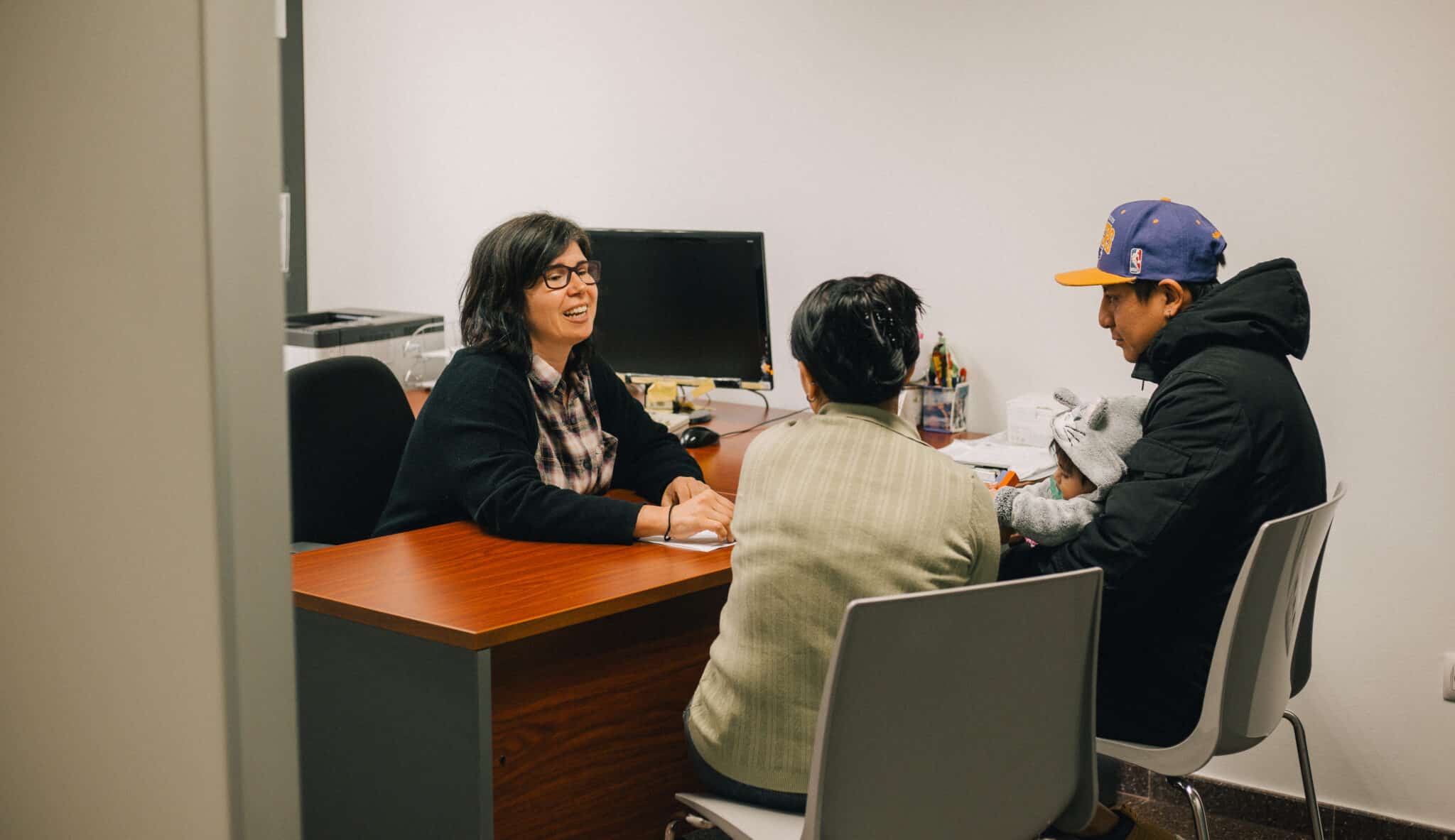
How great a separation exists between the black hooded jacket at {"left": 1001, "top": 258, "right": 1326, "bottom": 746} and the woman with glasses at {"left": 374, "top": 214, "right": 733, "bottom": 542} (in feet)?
2.12

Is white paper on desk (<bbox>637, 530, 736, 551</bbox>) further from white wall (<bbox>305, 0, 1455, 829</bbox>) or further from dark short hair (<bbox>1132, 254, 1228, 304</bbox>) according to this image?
white wall (<bbox>305, 0, 1455, 829</bbox>)

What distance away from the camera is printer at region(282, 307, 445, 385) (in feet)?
11.2

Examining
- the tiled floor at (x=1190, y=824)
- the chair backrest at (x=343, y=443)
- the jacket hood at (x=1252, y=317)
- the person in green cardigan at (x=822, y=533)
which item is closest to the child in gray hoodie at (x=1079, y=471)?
the jacket hood at (x=1252, y=317)

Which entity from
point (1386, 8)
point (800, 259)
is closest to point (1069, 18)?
point (1386, 8)

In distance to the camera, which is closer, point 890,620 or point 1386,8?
point 890,620

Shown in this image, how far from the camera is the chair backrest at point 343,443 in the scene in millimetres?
2369

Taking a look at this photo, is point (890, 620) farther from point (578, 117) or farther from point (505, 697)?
point (578, 117)

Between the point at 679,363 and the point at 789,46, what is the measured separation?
94 centimetres

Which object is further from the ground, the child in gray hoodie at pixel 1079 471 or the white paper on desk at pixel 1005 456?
the child in gray hoodie at pixel 1079 471

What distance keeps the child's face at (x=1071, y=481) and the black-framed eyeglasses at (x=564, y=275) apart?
0.94 m

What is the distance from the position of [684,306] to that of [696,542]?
115 centimetres

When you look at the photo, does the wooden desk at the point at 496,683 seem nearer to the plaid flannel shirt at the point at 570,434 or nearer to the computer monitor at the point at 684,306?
the plaid flannel shirt at the point at 570,434

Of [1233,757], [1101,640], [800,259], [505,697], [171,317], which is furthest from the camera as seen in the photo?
[800,259]

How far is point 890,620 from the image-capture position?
3.99 feet
